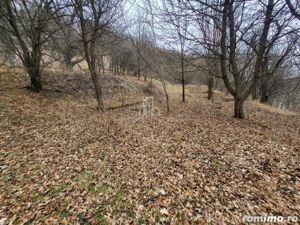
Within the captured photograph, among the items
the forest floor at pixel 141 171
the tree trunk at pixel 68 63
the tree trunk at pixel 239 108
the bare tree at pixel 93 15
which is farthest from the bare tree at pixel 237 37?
the tree trunk at pixel 68 63

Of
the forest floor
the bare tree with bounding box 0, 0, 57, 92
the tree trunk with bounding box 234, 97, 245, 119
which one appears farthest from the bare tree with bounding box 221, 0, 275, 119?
the bare tree with bounding box 0, 0, 57, 92

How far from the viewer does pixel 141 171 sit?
3.91 metres

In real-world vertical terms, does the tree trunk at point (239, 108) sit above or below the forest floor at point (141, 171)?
above

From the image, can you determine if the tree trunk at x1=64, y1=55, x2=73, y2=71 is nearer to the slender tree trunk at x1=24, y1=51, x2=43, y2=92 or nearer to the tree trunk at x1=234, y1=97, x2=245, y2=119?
the slender tree trunk at x1=24, y1=51, x2=43, y2=92

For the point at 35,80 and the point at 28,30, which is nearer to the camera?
the point at 28,30

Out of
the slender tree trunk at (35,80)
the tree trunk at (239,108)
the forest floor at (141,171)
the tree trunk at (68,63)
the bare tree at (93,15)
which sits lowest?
the forest floor at (141,171)

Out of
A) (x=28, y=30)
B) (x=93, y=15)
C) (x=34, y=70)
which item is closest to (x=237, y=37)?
(x=93, y=15)

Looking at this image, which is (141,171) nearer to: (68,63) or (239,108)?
(239,108)

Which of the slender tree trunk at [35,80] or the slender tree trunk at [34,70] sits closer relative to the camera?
the slender tree trunk at [34,70]

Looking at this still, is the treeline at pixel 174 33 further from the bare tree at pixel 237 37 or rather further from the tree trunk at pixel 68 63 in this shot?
the tree trunk at pixel 68 63

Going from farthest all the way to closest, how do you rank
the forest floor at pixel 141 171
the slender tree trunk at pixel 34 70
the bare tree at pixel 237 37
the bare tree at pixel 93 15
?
the slender tree trunk at pixel 34 70 < the bare tree at pixel 93 15 < the bare tree at pixel 237 37 < the forest floor at pixel 141 171

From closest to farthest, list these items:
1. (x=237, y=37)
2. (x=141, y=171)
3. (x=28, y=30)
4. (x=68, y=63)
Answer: (x=141, y=171)
(x=237, y=37)
(x=28, y=30)
(x=68, y=63)

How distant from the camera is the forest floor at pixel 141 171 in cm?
283

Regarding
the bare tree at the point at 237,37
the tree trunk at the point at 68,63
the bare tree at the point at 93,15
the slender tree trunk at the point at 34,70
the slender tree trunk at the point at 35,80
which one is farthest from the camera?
the tree trunk at the point at 68,63
